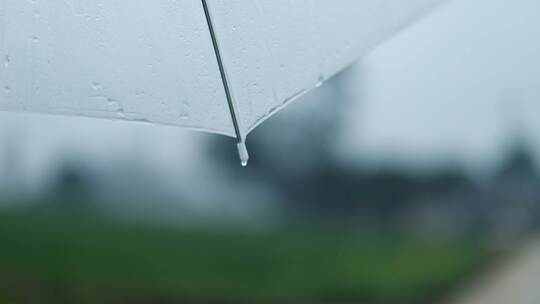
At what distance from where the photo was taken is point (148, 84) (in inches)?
32.6

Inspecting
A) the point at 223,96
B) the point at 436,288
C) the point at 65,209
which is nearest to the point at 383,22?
the point at 223,96

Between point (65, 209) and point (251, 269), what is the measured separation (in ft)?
2.27

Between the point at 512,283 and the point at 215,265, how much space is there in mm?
1102

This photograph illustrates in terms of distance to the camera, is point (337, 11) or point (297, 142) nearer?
point (337, 11)

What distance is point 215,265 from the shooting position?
3.10m

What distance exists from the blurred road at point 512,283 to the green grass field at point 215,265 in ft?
0.42

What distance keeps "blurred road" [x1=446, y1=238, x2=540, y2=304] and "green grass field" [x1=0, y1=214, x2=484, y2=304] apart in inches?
5.1

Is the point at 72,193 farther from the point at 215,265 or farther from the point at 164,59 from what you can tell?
the point at 164,59

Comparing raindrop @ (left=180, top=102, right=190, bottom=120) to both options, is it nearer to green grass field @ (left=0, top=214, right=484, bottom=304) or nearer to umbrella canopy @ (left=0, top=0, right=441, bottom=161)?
umbrella canopy @ (left=0, top=0, right=441, bottom=161)

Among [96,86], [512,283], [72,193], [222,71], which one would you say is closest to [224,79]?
[222,71]

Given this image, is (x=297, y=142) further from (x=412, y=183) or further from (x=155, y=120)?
(x=155, y=120)

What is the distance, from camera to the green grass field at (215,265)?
2.82 meters

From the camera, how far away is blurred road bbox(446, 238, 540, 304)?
11.0 ft

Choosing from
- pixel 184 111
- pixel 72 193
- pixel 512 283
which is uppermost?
pixel 184 111
